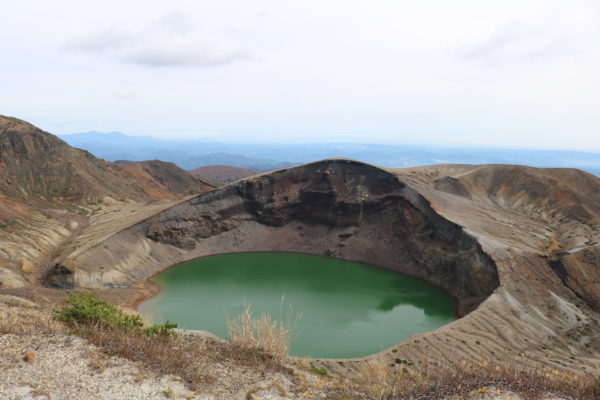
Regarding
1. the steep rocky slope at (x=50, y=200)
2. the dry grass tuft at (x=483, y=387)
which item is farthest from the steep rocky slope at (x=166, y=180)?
the dry grass tuft at (x=483, y=387)

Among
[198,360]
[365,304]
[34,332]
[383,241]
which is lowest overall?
[365,304]

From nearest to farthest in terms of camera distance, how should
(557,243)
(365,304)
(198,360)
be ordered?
(198,360) → (365,304) → (557,243)

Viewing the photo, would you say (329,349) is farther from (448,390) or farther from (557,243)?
(557,243)

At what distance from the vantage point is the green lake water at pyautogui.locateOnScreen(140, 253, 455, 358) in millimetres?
31312

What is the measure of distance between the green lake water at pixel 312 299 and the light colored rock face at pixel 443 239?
2.97 m

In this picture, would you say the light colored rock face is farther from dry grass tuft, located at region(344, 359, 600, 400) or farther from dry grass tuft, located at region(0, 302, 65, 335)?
dry grass tuft, located at region(0, 302, 65, 335)

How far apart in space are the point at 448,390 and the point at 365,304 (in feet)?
94.0

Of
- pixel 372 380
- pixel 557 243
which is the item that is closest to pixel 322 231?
pixel 557 243

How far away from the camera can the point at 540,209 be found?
173 ft

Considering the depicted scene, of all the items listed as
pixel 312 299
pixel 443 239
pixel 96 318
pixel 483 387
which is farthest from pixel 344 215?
pixel 483 387

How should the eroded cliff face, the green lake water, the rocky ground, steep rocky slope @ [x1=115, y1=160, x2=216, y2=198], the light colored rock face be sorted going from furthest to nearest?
steep rocky slope @ [x1=115, y1=160, x2=216, y2=198]
the eroded cliff face
the green lake water
the light colored rock face
the rocky ground

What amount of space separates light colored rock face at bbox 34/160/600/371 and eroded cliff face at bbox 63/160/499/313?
0.16m

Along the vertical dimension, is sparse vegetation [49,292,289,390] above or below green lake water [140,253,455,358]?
above

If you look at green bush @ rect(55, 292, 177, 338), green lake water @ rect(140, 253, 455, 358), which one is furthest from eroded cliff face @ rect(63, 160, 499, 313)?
green bush @ rect(55, 292, 177, 338)
